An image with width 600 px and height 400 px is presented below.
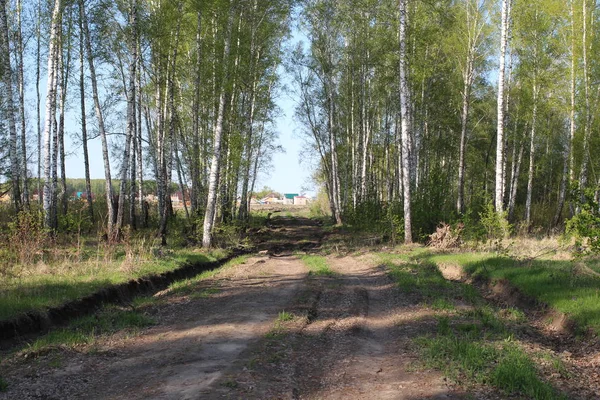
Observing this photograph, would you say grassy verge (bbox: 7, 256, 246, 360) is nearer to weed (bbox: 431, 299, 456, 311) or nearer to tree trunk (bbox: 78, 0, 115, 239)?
weed (bbox: 431, 299, 456, 311)

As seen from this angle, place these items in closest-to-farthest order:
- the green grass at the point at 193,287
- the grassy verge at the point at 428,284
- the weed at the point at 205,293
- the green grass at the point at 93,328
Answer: the green grass at the point at 93,328 < the grassy verge at the point at 428,284 < the weed at the point at 205,293 < the green grass at the point at 193,287

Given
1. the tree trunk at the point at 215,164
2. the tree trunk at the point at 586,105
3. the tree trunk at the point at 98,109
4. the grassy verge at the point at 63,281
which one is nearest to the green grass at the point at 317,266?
the tree trunk at the point at 215,164

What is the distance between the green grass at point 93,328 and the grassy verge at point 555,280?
290 inches

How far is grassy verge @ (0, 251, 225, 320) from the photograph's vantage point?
7820 millimetres

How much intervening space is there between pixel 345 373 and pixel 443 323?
2704 millimetres

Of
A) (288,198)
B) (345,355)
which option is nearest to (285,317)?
(345,355)

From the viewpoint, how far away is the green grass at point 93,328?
261 inches

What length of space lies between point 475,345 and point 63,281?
8.13 m

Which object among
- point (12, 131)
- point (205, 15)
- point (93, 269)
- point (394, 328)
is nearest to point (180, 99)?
point (205, 15)

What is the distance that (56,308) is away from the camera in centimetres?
809

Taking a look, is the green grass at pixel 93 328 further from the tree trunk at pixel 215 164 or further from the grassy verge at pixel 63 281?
the tree trunk at pixel 215 164

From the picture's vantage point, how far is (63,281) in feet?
31.4

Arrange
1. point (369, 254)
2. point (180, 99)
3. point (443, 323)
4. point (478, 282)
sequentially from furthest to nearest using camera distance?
point (180, 99), point (369, 254), point (478, 282), point (443, 323)

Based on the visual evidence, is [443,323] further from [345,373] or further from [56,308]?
[56,308]
